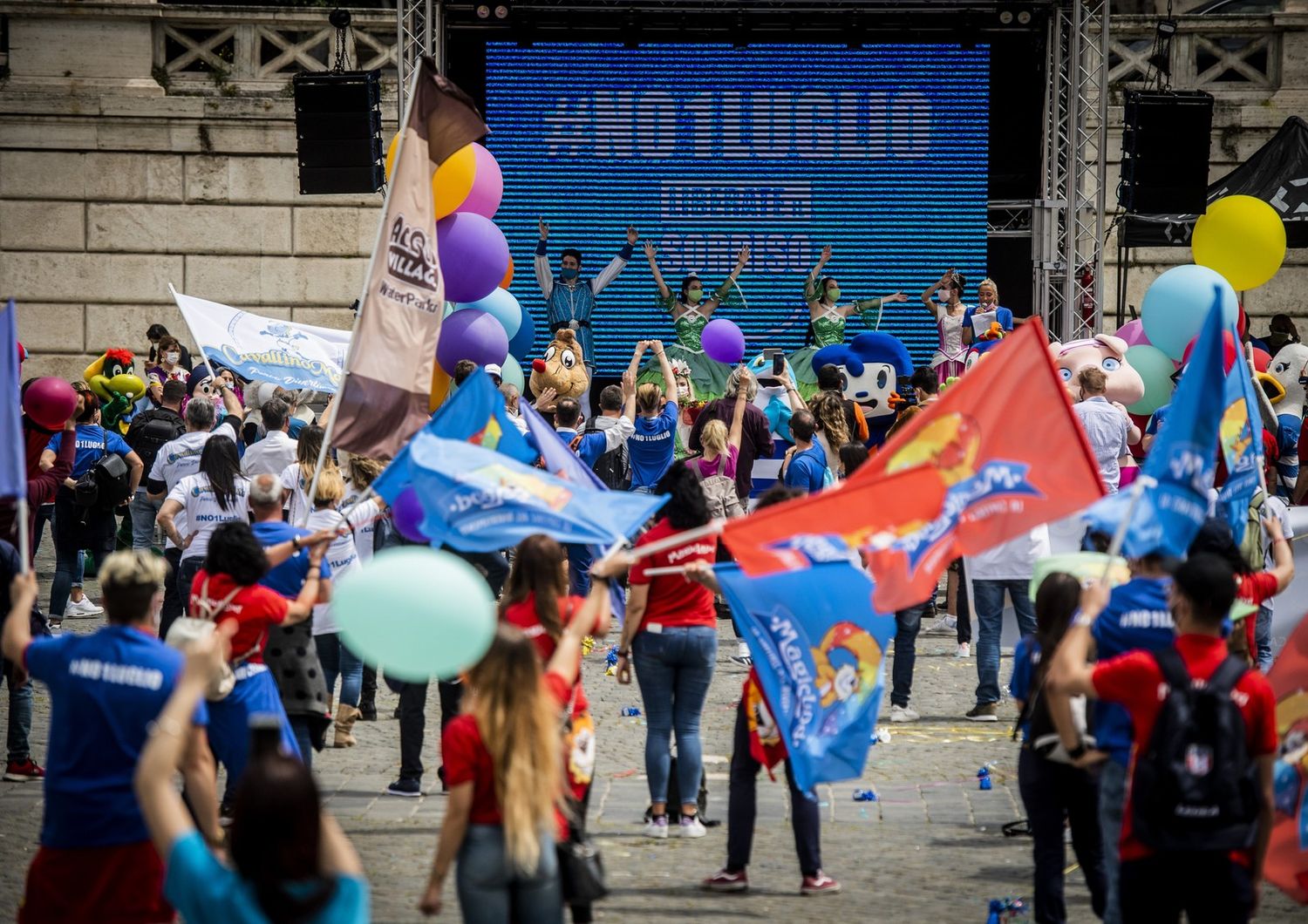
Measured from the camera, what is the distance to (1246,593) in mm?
6629

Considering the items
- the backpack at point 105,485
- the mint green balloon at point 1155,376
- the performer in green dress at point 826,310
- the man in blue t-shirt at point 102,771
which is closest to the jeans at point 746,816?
the man in blue t-shirt at point 102,771

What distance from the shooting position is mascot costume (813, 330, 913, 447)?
1498 cm

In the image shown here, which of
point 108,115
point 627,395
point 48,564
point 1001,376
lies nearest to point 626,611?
point 1001,376

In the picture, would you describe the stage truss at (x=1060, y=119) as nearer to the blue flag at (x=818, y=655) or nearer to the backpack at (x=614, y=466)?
the backpack at (x=614, y=466)

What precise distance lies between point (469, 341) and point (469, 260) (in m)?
0.88

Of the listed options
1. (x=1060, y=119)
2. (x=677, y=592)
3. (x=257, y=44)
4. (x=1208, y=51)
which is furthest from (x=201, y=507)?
(x=1208, y=51)

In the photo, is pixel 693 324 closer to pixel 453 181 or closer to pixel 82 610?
pixel 453 181

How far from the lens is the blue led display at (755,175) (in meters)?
18.2

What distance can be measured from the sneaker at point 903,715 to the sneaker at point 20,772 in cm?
474

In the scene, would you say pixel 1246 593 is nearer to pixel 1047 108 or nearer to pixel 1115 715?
pixel 1115 715

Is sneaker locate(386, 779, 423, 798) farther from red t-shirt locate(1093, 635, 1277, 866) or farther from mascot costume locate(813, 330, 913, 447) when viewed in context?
mascot costume locate(813, 330, 913, 447)

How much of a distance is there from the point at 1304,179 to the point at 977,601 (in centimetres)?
842

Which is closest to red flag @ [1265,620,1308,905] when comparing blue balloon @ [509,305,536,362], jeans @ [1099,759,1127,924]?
jeans @ [1099,759,1127,924]

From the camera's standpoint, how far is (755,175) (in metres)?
18.4
